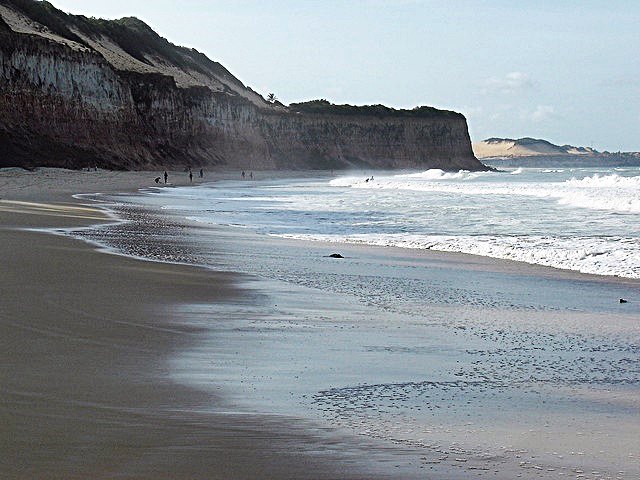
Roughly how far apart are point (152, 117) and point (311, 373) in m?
80.2

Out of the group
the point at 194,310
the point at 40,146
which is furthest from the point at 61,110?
the point at 194,310

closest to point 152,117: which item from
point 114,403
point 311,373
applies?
point 311,373

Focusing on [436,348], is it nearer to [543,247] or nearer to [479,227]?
[543,247]

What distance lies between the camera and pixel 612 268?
39.2 feet

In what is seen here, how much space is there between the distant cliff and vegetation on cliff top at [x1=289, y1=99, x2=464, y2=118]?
0.33 m

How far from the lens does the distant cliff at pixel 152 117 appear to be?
6041 centimetres

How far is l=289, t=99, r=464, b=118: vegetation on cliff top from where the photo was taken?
478 ft

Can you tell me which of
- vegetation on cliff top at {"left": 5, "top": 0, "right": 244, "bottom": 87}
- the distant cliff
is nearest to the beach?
the distant cliff

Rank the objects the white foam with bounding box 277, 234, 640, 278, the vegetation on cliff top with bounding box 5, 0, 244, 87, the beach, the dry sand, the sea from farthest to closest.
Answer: the vegetation on cliff top with bounding box 5, 0, 244, 87, the white foam with bounding box 277, 234, 640, 278, the sea, the beach, the dry sand

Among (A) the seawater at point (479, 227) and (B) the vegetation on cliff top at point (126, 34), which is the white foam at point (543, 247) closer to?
Result: (A) the seawater at point (479, 227)

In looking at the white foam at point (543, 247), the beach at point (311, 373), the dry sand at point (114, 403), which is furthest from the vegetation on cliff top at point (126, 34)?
the dry sand at point (114, 403)

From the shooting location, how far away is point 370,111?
150375 millimetres

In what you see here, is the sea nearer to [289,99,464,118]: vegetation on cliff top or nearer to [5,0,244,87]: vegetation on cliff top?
[5,0,244,87]: vegetation on cliff top

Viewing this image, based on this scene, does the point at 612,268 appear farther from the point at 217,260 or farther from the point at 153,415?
the point at 153,415
